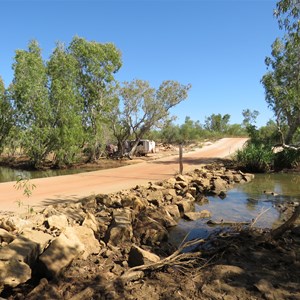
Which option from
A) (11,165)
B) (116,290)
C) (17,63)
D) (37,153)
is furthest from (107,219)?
(11,165)

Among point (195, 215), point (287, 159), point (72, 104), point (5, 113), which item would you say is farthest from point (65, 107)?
point (195, 215)

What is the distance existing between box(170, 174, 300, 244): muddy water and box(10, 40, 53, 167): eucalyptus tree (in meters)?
16.5

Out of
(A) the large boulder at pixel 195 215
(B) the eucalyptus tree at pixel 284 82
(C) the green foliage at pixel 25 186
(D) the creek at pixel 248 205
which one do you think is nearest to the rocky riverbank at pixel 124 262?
(C) the green foliage at pixel 25 186

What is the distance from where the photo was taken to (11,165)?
32438 millimetres

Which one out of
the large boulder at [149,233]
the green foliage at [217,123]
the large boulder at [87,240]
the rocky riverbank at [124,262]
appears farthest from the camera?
the green foliage at [217,123]

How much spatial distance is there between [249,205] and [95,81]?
821 inches

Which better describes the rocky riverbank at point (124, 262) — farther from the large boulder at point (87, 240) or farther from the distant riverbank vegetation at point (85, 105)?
the distant riverbank vegetation at point (85, 105)

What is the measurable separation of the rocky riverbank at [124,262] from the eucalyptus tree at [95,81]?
72.3ft

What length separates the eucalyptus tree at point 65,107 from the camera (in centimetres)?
2666

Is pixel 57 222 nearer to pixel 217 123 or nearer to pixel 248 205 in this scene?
pixel 248 205

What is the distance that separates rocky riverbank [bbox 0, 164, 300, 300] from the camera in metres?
4.70

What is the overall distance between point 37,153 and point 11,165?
668cm

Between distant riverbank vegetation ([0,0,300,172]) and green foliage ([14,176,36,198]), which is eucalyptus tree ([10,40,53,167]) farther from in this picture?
green foliage ([14,176,36,198])

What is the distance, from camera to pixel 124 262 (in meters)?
5.92
